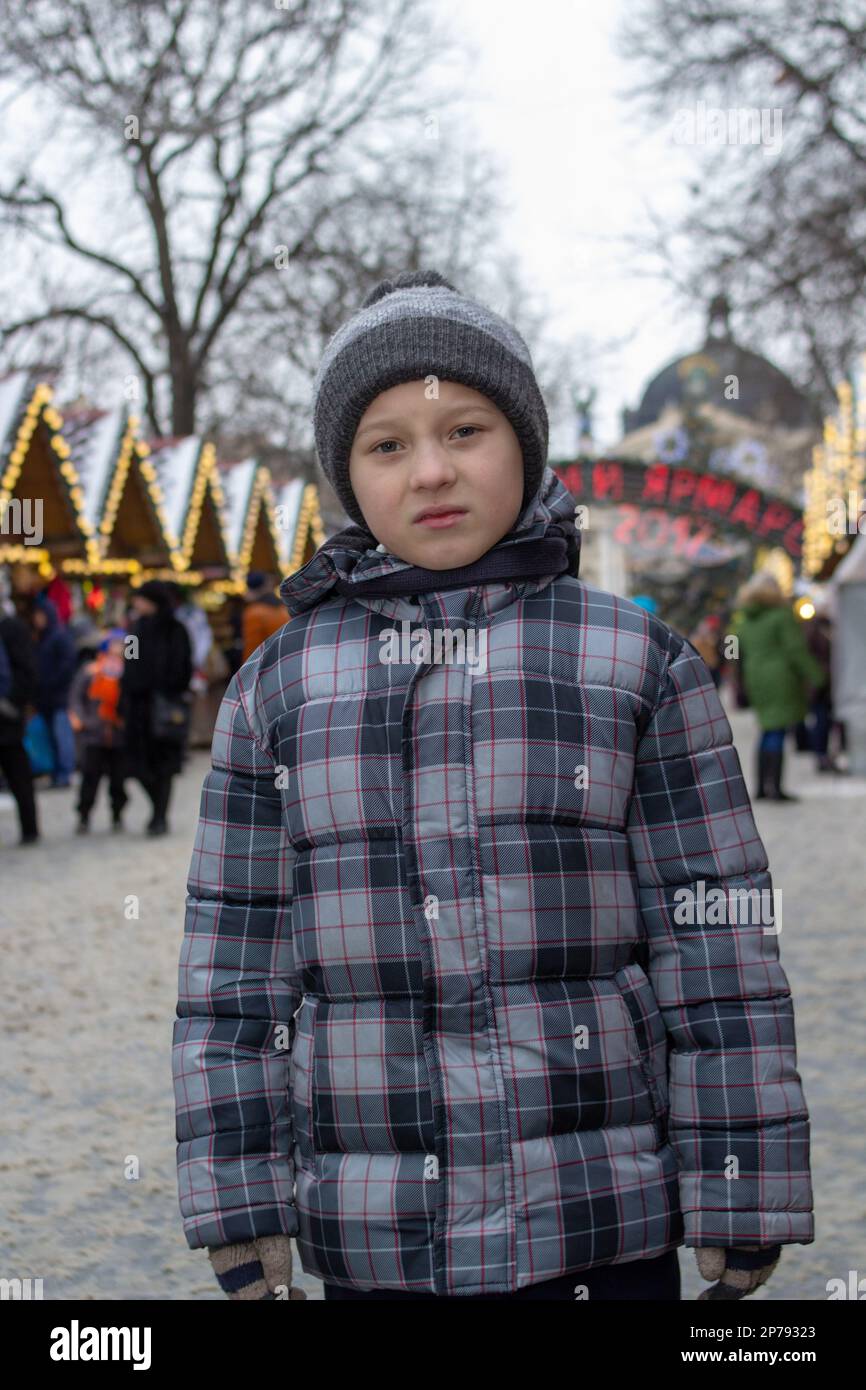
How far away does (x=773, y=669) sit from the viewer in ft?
38.6

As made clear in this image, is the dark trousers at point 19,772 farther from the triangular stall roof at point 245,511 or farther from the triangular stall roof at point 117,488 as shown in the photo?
the triangular stall roof at point 245,511

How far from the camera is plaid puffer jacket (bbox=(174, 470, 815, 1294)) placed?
1.71 meters

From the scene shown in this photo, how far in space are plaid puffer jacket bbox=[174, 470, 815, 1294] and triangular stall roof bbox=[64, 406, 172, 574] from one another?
1315cm

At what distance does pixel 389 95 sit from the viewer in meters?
22.7

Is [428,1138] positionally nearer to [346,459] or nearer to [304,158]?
[346,459]

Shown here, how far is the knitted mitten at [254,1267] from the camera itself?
1773 mm

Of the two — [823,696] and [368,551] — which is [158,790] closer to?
[823,696]

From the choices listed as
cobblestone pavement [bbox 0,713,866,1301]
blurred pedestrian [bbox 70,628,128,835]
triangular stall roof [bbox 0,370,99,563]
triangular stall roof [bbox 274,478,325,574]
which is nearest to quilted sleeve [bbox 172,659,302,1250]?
cobblestone pavement [bbox 0,713,866,1301]

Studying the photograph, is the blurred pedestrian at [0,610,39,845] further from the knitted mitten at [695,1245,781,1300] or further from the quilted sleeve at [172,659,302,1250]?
the knitted mitten at [695,1245,781,1300]

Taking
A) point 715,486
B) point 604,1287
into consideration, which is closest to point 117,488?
point 715,486

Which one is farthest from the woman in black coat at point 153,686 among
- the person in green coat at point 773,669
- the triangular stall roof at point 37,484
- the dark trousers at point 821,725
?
the dark trousers at point 821,725

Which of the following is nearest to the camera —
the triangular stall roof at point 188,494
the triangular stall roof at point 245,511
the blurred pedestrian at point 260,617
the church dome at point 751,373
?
the blurred pedestrian at point 260,617

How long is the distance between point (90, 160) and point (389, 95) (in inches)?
171
